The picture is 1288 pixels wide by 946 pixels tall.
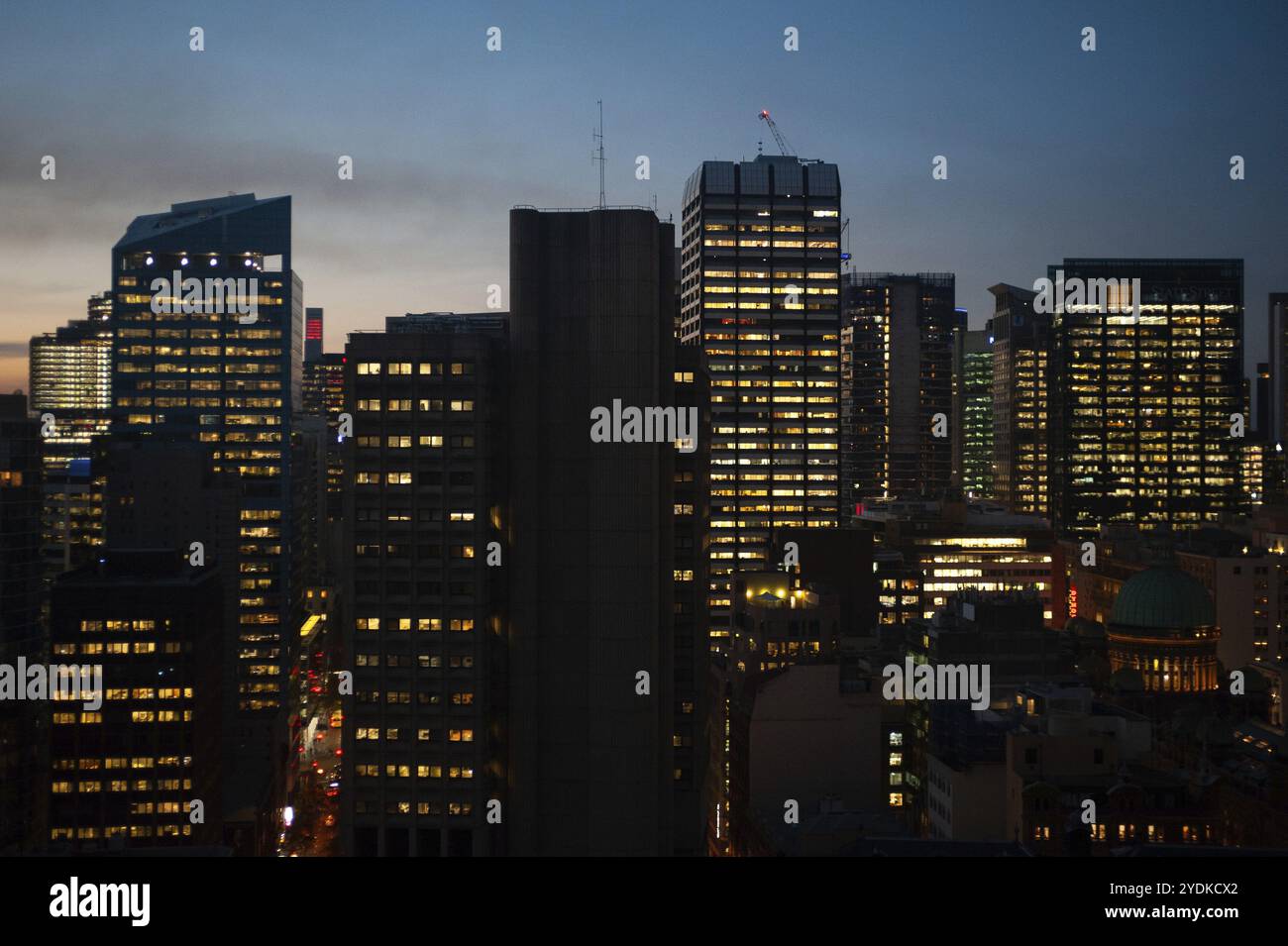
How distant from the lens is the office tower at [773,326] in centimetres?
11594

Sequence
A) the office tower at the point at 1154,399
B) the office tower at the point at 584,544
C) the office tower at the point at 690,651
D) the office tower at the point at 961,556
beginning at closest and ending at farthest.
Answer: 1. the office tower at the point at 584,544
2. the office tower at the point at 690,651
3. the office tower at the point at 961,556
4. the office tower at the point at 1154,399

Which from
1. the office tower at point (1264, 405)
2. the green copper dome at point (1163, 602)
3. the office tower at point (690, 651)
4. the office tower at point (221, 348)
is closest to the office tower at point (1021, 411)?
the office tower at point (1264, 405)

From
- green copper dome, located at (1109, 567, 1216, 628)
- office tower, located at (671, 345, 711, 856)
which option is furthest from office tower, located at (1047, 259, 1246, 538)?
office tower, located at (671, 345, 711, 856)

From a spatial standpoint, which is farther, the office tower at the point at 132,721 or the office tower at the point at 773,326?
the office tower at the point at 773,326

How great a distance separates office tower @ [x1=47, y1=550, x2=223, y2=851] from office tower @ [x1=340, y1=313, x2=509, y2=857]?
17093 mm

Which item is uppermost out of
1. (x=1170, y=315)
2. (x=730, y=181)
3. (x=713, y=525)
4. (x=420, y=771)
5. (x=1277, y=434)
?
(x=730, y=181)

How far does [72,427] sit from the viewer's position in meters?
147

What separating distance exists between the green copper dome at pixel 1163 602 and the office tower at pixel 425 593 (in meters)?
46.4

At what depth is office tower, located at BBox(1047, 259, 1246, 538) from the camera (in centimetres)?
14100

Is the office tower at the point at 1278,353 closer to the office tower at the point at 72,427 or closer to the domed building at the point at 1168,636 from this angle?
the domed building at the point at 1168,636
